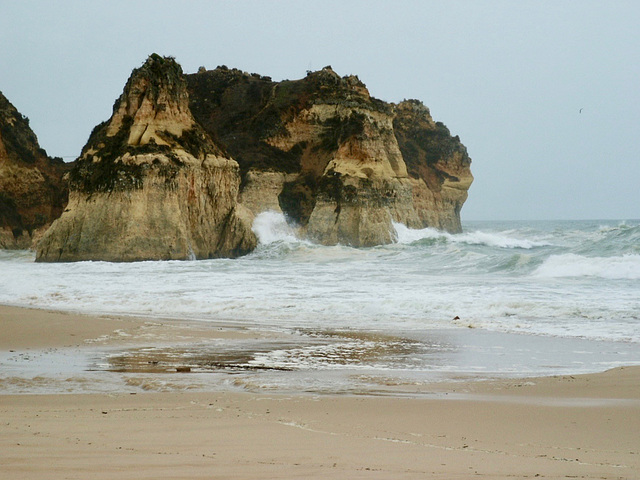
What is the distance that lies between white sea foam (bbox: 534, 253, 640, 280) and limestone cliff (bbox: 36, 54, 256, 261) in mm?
14520

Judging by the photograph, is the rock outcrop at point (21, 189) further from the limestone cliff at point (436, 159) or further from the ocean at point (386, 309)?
the limestone cliff at point (436, 159)

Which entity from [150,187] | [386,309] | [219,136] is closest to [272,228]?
[219,136]

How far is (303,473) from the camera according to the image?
339 centimetres

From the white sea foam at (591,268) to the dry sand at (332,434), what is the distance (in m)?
13.0

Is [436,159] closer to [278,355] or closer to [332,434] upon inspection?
[278,355]

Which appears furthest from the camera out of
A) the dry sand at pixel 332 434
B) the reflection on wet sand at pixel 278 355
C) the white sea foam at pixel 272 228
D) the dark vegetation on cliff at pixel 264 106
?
the dark vegetation on cliff at pixel 264 106

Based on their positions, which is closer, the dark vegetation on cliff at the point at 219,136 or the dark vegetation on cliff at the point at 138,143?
the dark vegetation on cliff at the point at 138,143

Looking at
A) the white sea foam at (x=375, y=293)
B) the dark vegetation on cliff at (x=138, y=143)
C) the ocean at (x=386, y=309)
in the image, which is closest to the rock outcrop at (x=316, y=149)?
the dark vegetation on cliff at (x=138, y=143)

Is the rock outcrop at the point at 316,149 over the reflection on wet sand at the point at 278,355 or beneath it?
over

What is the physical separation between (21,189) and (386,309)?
35.6 metres

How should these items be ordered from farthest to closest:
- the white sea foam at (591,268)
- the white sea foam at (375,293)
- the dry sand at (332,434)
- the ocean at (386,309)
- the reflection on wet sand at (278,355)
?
the white sea foam at (591,268), the white sea foam at (375,293), the ocean at (386,309), the reflection on wet sand at (278,355), the dry sand at (332,434)

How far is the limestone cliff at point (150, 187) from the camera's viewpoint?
27859 mm

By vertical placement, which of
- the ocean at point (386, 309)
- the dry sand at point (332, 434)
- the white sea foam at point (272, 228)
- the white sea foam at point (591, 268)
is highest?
the white sea foam at point (272, 228)

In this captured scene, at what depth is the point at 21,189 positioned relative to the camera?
141ft
